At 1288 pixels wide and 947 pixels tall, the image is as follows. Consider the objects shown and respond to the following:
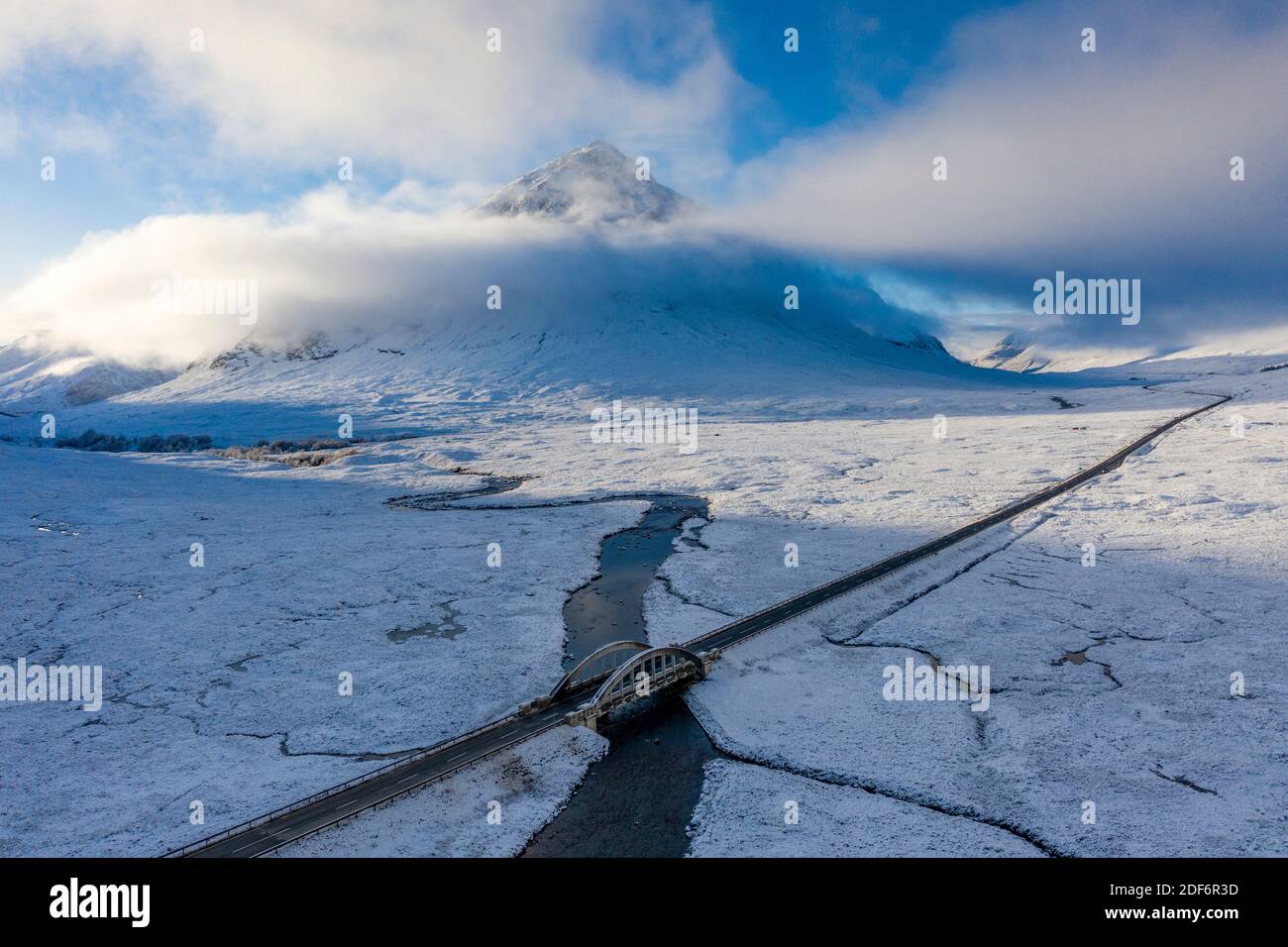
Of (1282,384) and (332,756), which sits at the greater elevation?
(1282,384)

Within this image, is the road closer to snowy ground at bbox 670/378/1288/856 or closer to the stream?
snowy ground at bbox 670/378/1288/856

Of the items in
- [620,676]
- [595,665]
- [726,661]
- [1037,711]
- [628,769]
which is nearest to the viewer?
[628,769]

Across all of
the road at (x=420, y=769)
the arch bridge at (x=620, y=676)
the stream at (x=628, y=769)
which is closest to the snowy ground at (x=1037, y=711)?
the stream at (x=628, y=769)

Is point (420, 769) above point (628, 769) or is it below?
above

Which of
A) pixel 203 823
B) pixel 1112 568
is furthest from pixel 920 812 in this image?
pixel 1112 568

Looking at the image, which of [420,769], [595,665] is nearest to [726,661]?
[595,665]

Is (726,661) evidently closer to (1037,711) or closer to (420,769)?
(1037,711)
